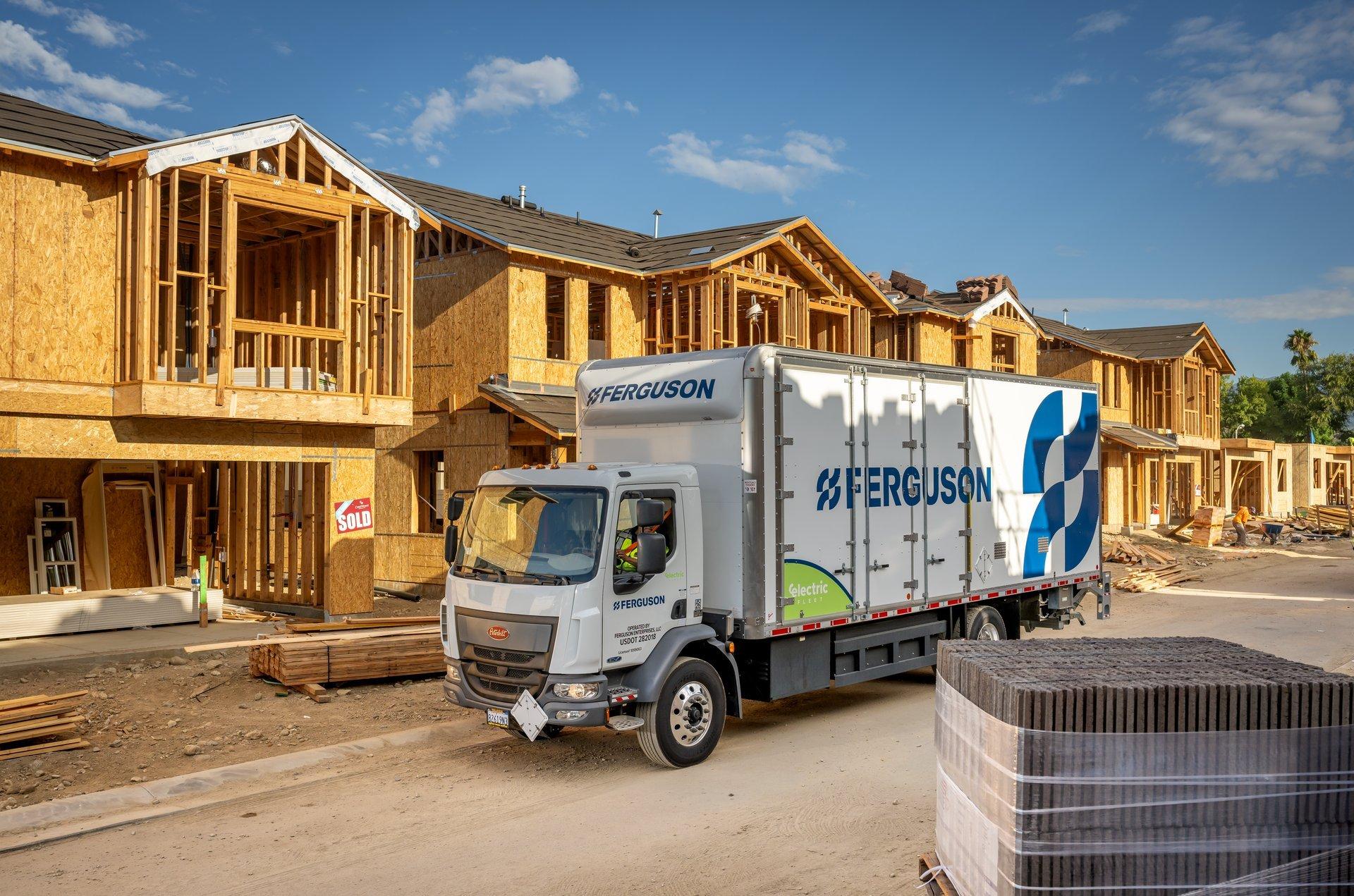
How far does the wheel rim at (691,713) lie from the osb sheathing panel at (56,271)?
31.8 feet

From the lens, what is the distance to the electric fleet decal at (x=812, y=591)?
31.9ft

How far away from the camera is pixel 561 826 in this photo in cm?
A: 755

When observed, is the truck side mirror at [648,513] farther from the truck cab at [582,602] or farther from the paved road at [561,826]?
the paved road at [561,826]

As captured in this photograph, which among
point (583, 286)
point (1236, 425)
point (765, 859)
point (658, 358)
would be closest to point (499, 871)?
point (765, 859)

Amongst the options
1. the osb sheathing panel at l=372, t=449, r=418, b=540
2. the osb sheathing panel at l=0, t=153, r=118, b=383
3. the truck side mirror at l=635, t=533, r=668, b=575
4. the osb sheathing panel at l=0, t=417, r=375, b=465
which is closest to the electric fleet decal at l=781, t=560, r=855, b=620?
the truck side mirror at l=635, t=533, r=668, b=575

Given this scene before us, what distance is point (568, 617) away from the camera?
27.7 feet

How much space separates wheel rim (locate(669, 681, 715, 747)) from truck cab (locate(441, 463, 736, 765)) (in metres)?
0.01

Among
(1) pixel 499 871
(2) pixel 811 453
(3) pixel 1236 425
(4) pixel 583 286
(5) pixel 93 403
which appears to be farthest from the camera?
(3) pixel 1236 425

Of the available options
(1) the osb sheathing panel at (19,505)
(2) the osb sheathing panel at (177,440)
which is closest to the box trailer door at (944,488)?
(2) the osb sheathing panel at (177,440)

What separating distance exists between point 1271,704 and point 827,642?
6132mm

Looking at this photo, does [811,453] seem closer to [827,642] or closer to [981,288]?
[827,642]

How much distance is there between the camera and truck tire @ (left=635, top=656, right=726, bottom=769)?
8844 mm

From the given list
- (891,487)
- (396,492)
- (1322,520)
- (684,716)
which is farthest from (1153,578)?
(1322,520)

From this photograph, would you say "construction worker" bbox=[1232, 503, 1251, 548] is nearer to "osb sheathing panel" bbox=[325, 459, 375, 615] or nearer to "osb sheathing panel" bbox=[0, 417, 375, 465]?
"osb sheathing panel" bbox=[325, 459, 375, 615]
